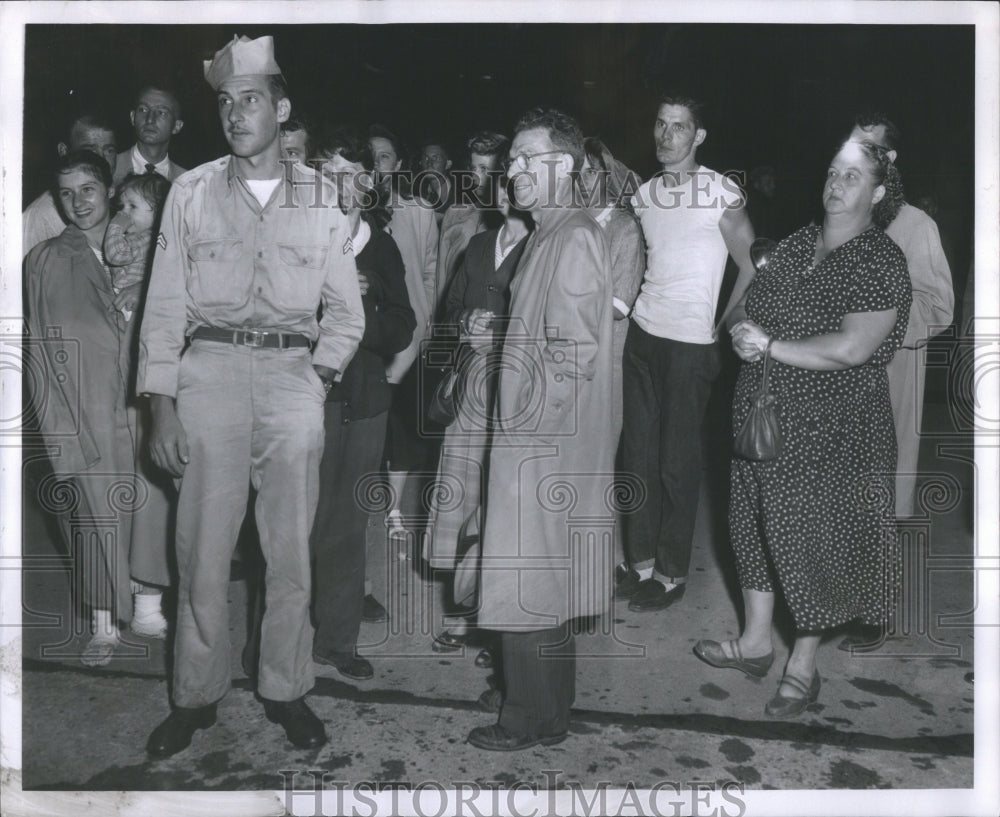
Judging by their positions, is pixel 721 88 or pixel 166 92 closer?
pixel 166 92

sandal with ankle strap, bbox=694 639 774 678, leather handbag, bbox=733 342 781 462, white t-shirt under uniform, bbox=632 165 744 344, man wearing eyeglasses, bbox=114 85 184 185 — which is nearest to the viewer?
leather handbag, bbox=733 342 781 462

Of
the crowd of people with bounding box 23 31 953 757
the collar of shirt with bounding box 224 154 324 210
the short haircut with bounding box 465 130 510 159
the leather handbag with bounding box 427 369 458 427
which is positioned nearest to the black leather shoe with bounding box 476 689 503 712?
the crowd of people with bounding box 23 31 953 757

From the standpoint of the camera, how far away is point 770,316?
A: 3357 mm

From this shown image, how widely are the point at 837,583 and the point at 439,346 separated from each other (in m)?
1.92

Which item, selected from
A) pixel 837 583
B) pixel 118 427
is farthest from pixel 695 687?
pixel 118 427

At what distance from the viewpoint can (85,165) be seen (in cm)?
376

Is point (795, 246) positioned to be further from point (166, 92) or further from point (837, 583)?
point (166, 92)

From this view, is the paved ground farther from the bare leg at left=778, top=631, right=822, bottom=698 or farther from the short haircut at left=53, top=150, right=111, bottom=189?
the short haircut at left=53, top=150, right=111, bottom=189

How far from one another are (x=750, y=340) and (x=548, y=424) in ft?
2.71

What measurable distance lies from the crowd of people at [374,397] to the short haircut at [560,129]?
0.01 m

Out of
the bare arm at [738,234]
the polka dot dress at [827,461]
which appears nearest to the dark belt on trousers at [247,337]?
the polka dot dress at [827,461]

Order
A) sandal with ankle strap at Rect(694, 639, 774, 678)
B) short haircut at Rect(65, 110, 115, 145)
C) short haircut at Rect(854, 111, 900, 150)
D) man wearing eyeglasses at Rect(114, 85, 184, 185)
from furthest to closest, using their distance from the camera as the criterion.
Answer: man wearing eyeglasses at Rect(114, 85, 184, 185) < short haircut at Rect(65, 110, 115, 145) < sandal with ankle strap at Rect(694, 639, 774, 678) < short haircut at Rect(854, 111, 900, 150)

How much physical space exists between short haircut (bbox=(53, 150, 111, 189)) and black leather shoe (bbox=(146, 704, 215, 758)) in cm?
210

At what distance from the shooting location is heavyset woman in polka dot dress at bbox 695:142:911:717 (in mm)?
3184
